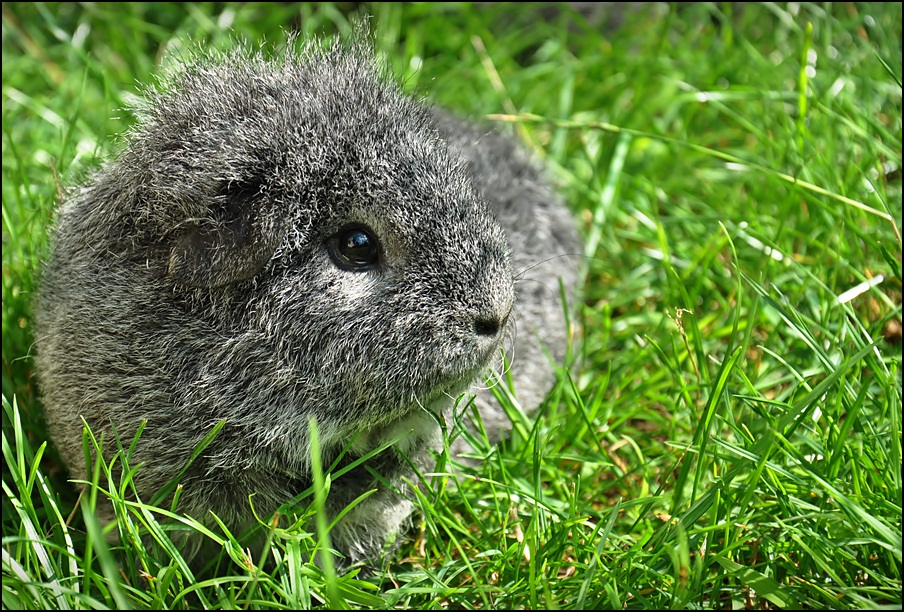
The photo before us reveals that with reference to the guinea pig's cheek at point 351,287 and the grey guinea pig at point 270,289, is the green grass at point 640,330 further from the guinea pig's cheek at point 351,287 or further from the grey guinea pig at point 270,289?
the guinea pig's cheek at point 351,287

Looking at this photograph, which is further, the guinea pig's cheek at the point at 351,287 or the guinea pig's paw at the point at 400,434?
the guinea pig's paw at the point at 400,434

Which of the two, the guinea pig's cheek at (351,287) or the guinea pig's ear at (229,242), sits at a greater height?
the guinea pig's ear at (229,242)

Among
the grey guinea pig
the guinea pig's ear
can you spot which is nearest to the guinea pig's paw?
the grey guinea pig

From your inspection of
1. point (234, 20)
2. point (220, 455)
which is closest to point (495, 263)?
point (220, 455)

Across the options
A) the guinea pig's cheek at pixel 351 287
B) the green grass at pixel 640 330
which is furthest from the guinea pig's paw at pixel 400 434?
the guinea pig's cheek at pixel 351 287

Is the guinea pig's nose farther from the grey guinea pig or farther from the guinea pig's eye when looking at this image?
the guinea pig's eye

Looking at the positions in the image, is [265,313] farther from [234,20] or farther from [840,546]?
[234,20]

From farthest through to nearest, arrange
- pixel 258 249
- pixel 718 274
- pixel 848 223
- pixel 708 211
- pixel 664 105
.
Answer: pixel 664 105 → pixel 708 211 → pixel 718 274 → pixel 848 223 → pixel 258 249
